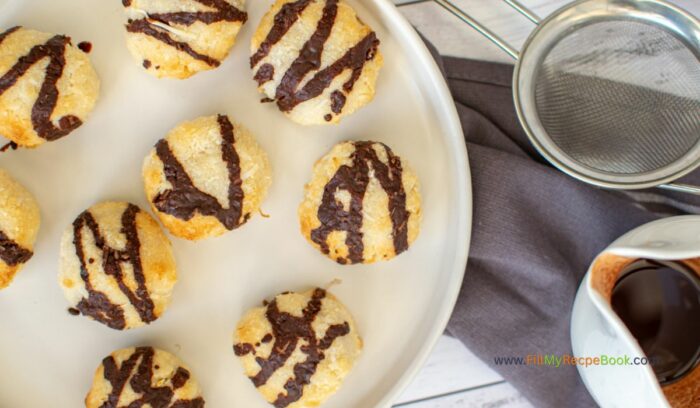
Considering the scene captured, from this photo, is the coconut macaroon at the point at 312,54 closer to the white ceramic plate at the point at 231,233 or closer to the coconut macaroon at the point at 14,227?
the white ceramic plate at the point at 231,233

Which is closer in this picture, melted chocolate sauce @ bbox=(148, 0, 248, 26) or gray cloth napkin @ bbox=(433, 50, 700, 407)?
melted chocolate sauce @ bbox=(148, 0, 248, 26)

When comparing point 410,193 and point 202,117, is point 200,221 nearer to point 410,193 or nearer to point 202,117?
point 202,117

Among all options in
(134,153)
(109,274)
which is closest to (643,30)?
(134,153)

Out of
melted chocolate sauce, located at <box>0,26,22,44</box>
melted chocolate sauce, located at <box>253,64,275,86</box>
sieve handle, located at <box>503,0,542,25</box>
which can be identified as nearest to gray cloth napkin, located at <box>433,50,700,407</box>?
sieve handle, located at <box>503,0,542,25</box>

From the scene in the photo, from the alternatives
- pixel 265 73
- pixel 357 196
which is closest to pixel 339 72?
pixel 265 73

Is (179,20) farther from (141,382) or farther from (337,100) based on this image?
(141,382)

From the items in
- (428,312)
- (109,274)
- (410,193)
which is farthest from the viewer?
(428,312)

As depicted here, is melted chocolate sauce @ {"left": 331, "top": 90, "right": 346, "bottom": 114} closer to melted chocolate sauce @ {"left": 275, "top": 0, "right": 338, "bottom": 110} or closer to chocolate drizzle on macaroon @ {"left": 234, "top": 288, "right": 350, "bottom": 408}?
melted chocolate sauce @ {"left": 275, "top": 0, "right": 338, "bottom": 110}
